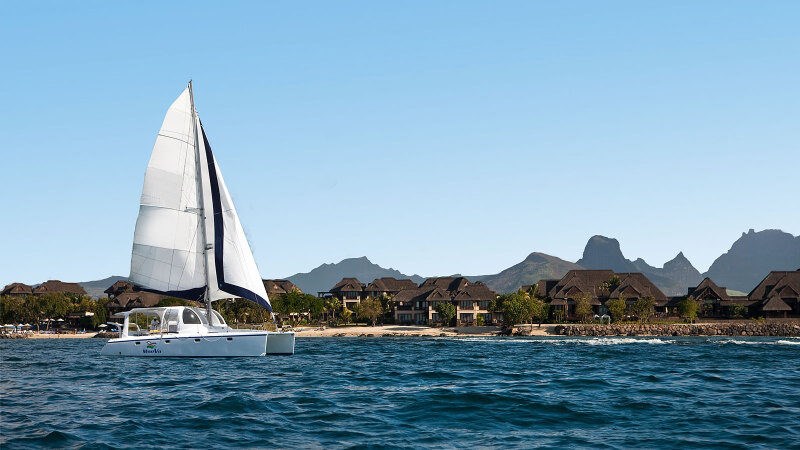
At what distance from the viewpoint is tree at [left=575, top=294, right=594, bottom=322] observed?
463 feet

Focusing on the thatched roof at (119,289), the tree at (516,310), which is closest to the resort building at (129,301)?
the thatched roof at (119,289)

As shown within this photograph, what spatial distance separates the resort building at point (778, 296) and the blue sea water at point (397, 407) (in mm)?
115694

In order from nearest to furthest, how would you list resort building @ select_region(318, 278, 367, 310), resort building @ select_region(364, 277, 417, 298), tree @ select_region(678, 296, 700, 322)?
tree @ select_region(678, 296, 700, 322)
resort building @ select_region(318, 278, 367, 310)
resort building @ select_region(364, 277, 417, 298)

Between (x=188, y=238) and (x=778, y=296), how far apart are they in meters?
129

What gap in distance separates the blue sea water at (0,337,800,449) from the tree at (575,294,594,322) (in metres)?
→ 98.6

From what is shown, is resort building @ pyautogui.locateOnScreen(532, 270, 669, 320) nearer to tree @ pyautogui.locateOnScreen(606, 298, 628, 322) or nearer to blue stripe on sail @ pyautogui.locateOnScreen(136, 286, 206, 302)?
tree @ pyautogui.locateOnScreen(606, 298, 628, 322)

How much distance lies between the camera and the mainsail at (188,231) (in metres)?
55.4

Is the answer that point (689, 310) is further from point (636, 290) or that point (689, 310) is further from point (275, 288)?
point (275, 288)

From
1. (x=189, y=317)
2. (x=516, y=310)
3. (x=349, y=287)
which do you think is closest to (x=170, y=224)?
(x=189, y=317)

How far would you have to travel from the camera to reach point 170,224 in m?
55.7

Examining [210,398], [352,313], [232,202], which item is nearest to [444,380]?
[210,398]

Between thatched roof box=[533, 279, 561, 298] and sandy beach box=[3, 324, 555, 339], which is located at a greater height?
thatched roof box=[533, 279, 561, 298]

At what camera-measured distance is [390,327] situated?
148 m

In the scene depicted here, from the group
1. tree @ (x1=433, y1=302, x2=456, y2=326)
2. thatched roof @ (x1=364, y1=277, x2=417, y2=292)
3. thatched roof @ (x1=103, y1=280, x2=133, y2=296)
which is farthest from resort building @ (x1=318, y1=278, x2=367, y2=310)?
thatched roof @ (x1=103, y1=280, x2=133, y2=296)
